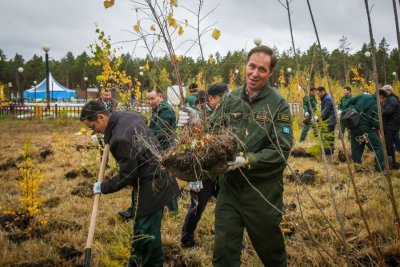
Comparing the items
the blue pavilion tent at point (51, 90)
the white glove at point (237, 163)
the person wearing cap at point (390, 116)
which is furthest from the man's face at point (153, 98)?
the blue pavilion tent at point (51, 90)

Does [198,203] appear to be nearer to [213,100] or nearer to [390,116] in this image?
[213,100]

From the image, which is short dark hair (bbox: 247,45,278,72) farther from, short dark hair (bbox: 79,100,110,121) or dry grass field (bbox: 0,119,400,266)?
short dark hair (bbox: 79,100,110,121)

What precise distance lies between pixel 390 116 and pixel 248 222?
5.71 meters

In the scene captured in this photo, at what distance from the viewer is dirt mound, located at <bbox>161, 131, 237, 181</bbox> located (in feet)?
6.41

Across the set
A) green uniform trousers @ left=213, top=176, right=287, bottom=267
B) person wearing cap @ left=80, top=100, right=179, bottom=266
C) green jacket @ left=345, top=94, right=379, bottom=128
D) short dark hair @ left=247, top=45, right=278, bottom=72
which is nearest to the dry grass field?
green uniform trousers @ left=213, top=176, right=287, bottom=267

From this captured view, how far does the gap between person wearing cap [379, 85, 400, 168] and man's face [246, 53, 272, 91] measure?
513cm

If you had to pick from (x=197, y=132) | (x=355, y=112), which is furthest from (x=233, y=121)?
(x=355, y=112)

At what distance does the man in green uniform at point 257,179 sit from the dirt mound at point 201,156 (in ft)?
0.79

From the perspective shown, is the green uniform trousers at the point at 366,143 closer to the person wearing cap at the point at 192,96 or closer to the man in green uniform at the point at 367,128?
the man in green uniform at the point at 367,128

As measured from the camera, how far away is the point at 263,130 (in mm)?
2305

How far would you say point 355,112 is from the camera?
6.46 metres

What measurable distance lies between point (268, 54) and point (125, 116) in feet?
4.42

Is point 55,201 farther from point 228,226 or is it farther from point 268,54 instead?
point 268,54

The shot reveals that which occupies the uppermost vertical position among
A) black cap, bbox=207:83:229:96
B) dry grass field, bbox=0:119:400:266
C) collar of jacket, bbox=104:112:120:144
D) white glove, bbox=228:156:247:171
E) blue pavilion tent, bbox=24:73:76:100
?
blue pavilion tent, bbox=24:73:76:100
